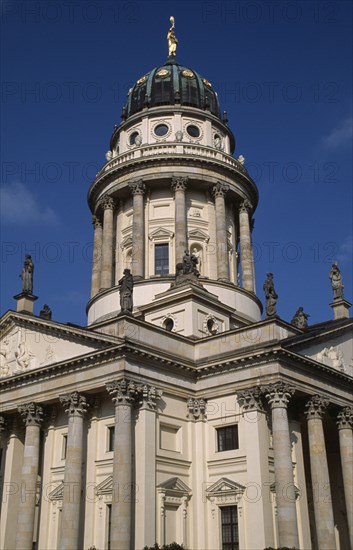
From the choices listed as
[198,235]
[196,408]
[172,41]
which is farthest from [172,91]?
[196,408]

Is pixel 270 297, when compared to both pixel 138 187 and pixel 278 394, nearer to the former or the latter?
pixel 278 394

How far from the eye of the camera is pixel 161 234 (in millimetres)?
46906

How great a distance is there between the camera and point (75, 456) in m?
32.1

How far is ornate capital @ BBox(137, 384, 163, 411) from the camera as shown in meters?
31.9

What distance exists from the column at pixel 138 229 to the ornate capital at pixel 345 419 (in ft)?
52.5

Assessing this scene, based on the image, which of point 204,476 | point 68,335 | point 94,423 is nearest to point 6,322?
point 68,335

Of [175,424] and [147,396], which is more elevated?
[147,396]

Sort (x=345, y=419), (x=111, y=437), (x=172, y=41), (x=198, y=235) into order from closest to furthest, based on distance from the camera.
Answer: (x=111, y=437), (x=345, y=419), (x=198, y=235), (x=172, y=41)

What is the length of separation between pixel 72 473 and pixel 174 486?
5066 mm

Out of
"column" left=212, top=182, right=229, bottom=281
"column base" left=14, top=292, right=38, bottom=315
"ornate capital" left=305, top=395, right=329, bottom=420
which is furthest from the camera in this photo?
"column" left=212, top=182, right=229, bottom=281

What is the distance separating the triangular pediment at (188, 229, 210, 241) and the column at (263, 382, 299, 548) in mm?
17427

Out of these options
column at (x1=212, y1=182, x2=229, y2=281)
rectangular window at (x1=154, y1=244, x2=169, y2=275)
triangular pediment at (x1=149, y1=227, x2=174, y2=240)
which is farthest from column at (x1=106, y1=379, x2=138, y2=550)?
triangular pediment at (x1=149, y1=227, x2=174, y2=240)

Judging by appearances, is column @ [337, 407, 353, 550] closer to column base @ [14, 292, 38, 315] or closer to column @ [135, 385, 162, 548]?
column @ [135, 385, 162, 548]

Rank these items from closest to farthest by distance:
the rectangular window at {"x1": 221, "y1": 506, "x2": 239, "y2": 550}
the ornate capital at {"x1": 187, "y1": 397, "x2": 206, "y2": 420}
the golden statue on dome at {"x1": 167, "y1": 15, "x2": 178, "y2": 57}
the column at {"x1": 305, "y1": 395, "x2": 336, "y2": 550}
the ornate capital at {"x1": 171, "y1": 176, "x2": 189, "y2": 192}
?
the column at {"x1": 305, "y1": 395, "x2": 336, "y2": 550} < the rectangular window at {"x1": 221, "y1": 506, "x2": 239, "y2": 550} < the ornate capital at {"x1": 187, "y1": 397, "x2": 206, "y2": 420} < the ornate capital at {"x1": 171, "y1": 176, "x2": 189, "y2": 192} < the golden statue on dome at {"x1": 167, "y1": 15, "x2": 178, "y2": 57}
